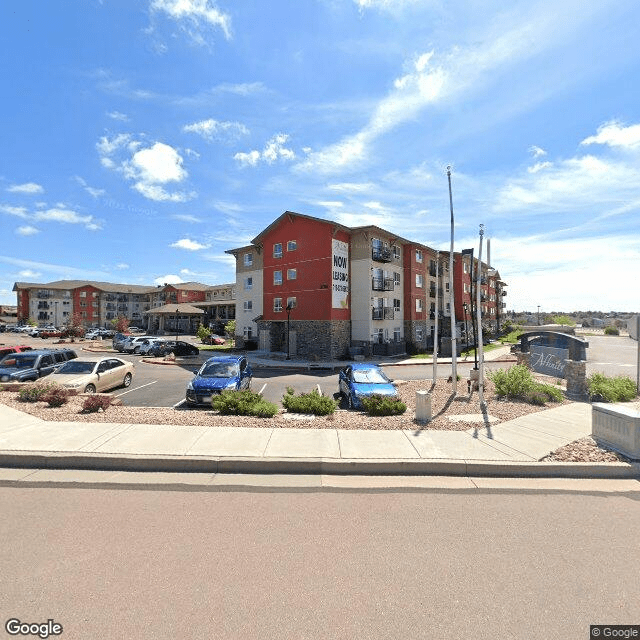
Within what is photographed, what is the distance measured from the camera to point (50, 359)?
17.2 m

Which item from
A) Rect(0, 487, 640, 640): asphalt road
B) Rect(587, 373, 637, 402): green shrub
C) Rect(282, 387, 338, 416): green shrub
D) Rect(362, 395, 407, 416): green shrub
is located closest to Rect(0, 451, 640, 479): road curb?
Rect(0, 487, 640, 640): asphalt road

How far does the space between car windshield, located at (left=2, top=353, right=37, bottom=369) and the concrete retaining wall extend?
20696 mm


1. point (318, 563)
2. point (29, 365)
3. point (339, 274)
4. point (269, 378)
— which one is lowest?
point (269, 378)

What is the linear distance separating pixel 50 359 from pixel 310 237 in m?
20.6

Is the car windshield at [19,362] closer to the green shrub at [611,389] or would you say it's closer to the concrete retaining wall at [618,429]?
the concrete retaining wall at [618,429]

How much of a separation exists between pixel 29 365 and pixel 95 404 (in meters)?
9.27

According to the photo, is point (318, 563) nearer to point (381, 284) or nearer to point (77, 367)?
point (77, 367)

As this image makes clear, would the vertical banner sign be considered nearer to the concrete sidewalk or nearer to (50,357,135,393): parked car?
(50,357,135,393): parked car

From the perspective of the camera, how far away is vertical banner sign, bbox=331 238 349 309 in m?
30.0

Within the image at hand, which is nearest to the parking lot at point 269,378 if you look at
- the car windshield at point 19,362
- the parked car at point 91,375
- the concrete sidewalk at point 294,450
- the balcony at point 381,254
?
the parked car at point 91,375

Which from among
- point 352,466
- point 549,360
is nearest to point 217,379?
point 352,466

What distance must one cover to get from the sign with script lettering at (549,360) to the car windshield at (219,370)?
16.4 metres

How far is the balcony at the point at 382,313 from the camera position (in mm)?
31578

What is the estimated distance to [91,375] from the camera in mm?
14180
